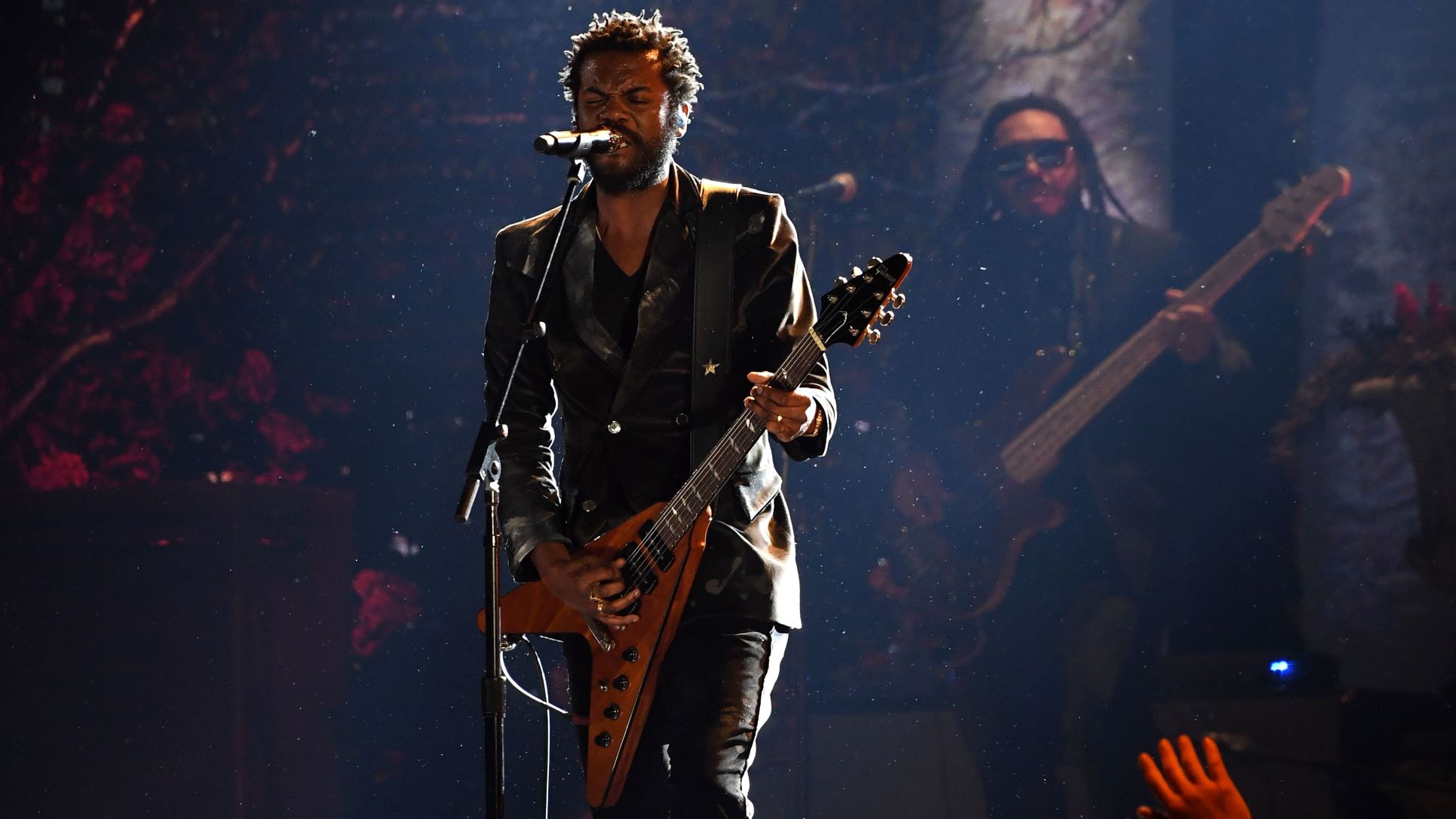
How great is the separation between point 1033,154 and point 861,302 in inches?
86.6

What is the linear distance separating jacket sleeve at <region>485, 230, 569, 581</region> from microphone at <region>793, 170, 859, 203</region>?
5.49 ft

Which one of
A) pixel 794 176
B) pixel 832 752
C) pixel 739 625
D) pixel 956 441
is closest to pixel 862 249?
pixel 794 176

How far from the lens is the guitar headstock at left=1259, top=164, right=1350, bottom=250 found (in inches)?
170

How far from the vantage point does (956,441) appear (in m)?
4.50

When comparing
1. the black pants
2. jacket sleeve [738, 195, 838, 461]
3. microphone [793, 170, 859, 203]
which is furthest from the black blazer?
microphone [793, 170, 859, 203]

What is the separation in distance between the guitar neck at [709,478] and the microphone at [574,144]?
1.77ft

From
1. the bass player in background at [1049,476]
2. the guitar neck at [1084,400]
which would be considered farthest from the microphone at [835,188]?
the guitar neck at [1084,400]

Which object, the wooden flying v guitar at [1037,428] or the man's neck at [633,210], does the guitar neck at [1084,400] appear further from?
the man's neck at [633,210]

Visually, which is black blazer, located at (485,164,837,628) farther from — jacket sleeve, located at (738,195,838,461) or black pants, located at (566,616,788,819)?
black pants, located at (566,616,788,819)

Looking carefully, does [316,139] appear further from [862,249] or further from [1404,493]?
[1404,493]

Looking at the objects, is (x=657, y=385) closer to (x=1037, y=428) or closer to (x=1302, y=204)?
(x=1037, y=428)

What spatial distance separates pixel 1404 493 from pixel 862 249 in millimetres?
1954

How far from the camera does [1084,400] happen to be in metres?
4.44

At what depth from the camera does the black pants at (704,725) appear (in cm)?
250
